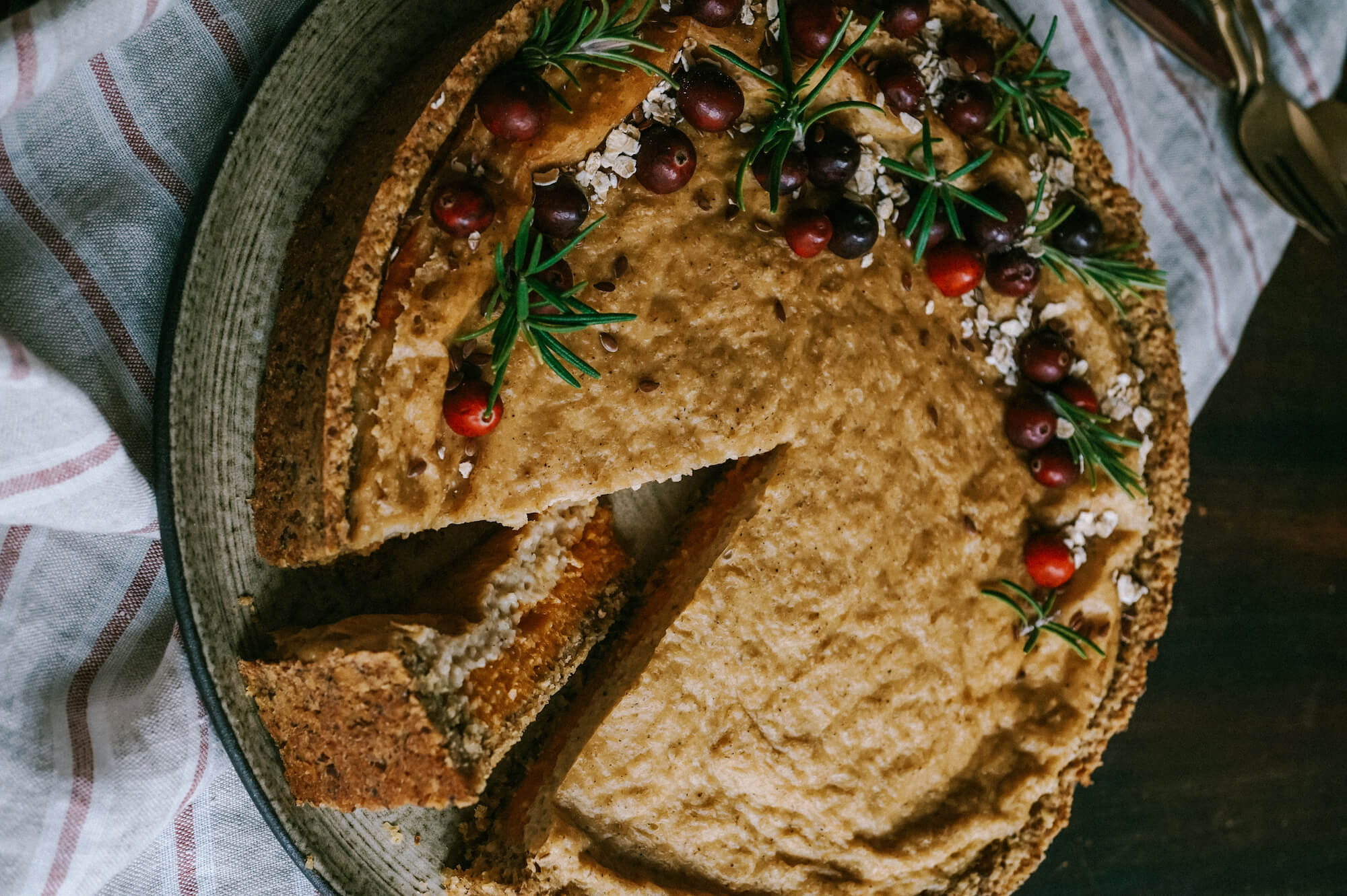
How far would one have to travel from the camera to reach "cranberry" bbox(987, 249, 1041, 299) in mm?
3578

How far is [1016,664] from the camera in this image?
378cm

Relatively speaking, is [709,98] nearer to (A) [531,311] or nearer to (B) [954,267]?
(A) [531,311]

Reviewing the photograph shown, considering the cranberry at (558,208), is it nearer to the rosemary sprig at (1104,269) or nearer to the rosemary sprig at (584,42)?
the rosemary sprig at (584,42)

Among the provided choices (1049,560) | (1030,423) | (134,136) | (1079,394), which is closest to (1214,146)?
(1079,394)

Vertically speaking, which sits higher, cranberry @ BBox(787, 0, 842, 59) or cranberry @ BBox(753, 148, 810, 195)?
cranberry @ BBox(787, 0, 842, 59)

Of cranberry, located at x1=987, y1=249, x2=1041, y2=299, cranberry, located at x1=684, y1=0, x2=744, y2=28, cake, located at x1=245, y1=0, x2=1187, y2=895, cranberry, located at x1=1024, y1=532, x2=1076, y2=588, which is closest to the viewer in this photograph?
cake, located at x1=245, y1=0, x2=1187, y2=895

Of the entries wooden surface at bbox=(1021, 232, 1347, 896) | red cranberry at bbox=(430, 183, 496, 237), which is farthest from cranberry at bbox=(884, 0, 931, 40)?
wooden surface at bbox=(1021, 232, 1347, 896)

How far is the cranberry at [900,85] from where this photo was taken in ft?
10.9

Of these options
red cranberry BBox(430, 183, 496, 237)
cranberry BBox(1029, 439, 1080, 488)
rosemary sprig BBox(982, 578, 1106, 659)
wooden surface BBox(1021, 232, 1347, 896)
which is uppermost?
red cranberry BBox(430, 183, 496, 237)

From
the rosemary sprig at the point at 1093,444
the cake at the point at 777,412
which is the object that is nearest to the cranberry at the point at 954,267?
the cake at the point at 777,412

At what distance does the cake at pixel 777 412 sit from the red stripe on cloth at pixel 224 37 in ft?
2.23

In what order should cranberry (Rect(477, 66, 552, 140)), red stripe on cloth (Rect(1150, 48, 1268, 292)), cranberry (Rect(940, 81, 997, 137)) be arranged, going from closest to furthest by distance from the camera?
cranberry (Rect(477, 66, 552, 140)), cranberry (Rect(940, 81, 997, 137)), red stripe on cloth (Rect(1150, 48, 1268, 292))

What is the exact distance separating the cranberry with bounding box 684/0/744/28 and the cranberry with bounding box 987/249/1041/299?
1281mm

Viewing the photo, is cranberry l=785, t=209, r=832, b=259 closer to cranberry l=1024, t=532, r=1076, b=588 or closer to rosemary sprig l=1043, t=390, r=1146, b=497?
rosemary sprig l=1043, t=390, r=1146, b=497
